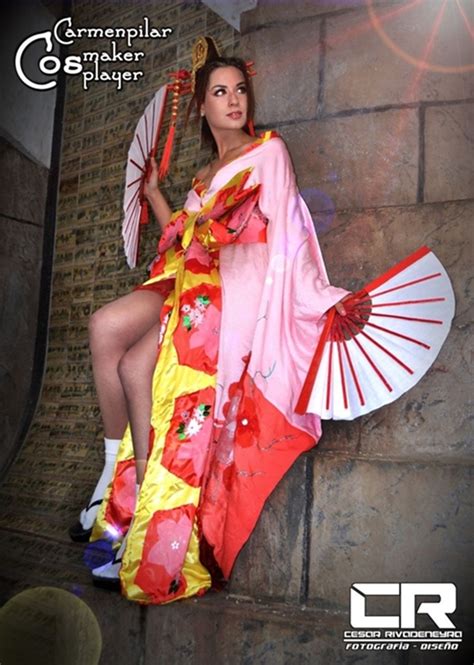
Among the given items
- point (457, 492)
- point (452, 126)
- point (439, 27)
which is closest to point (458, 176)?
point (452, 126)

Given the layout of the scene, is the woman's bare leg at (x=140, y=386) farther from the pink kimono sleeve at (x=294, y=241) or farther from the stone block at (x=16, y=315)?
the stone block at (x=16, y=315)

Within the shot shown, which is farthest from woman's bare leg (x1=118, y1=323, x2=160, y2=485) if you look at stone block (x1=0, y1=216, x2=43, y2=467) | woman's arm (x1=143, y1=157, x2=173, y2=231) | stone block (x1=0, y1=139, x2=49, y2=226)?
stone block (x1=0, y1=139, x2=49, y2=226)

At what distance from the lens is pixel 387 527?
1934 mm

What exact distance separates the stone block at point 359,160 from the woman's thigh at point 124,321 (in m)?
0.59

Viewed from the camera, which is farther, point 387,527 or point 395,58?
point 395,58

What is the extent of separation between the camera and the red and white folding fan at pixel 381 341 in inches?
78.0

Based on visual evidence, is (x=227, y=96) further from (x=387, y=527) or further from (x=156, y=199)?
(x=387, y=527)

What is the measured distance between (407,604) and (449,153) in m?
1.23

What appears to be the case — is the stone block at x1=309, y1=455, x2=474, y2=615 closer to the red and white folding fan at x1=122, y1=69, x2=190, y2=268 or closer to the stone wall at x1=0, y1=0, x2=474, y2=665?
the stone wall at x1=0, y1=0, x2=474, y2=665

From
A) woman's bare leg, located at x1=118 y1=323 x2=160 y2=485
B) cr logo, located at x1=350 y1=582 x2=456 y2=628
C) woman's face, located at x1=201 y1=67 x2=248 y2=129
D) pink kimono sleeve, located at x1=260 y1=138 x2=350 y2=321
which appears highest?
woman's face, located at x1=201 y1=67 x2=248 y2=129

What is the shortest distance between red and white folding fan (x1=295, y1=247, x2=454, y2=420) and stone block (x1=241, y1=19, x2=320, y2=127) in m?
0.67

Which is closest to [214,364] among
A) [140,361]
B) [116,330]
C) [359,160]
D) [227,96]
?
[140,361]

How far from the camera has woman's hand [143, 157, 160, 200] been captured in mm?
2652

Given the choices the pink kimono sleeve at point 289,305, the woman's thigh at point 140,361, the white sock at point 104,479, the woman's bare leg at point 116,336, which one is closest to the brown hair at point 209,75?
the pink kimono sleeve at point 289,305
